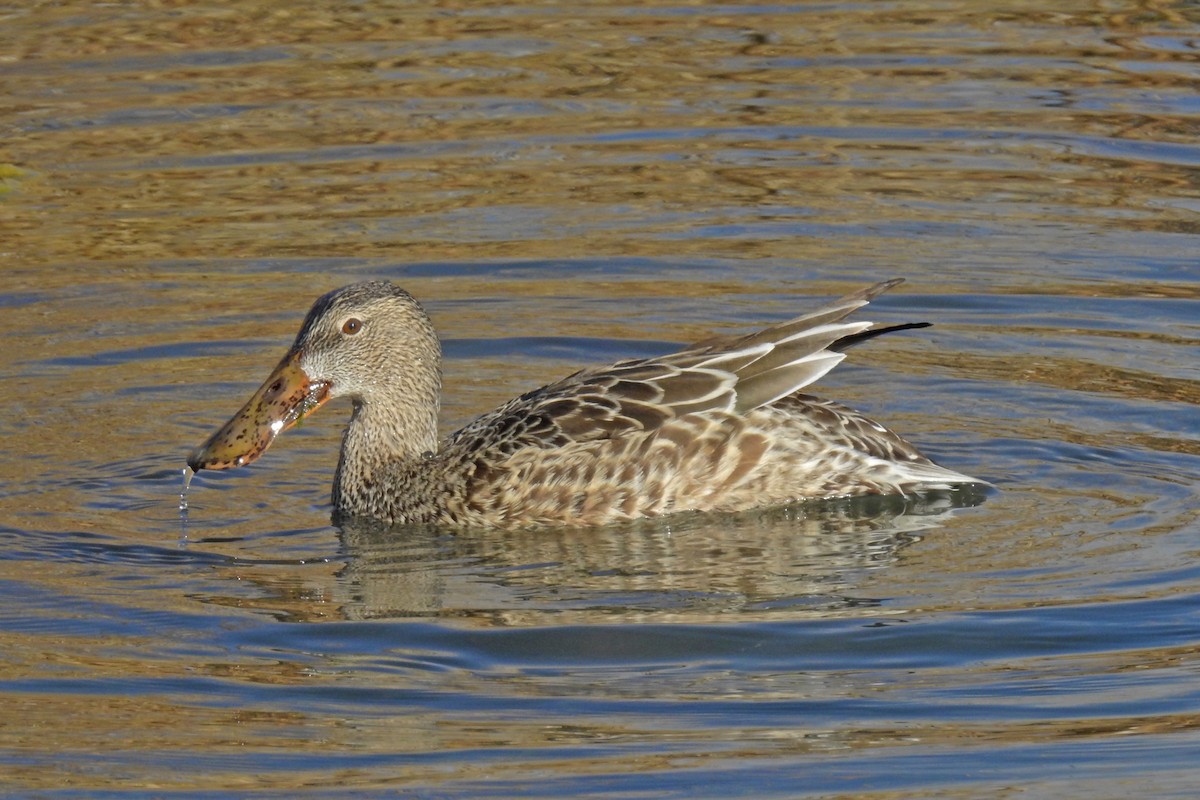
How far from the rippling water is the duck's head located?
0.34m

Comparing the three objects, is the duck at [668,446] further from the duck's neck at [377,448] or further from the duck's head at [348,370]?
the duck's neck at [377,448]

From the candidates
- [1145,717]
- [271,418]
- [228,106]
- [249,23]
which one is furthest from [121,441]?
[249,23]

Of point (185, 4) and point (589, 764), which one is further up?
point (185, 4)

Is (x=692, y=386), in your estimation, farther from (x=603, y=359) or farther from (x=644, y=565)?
(x=603, y=359)

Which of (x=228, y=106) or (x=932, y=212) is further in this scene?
(x=228, y=106)

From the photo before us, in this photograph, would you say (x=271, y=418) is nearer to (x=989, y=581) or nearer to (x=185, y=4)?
(x=989, y=581)

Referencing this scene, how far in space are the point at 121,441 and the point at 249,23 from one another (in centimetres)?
764

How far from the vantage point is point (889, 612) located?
712cm

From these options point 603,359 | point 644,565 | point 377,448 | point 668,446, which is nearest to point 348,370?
point 377,448

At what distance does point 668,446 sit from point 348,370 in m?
1.44

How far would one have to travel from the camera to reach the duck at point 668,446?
8383mm

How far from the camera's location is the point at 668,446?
27.7 feet

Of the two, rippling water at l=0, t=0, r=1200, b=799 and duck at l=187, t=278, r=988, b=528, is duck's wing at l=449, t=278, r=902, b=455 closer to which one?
duck at l=187, t=278, r=988, b=528

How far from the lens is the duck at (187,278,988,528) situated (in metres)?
8.38
